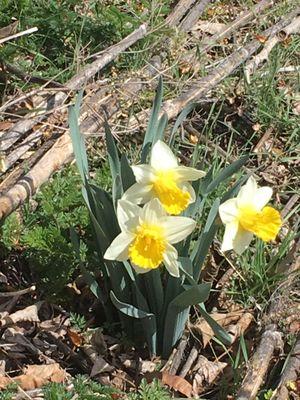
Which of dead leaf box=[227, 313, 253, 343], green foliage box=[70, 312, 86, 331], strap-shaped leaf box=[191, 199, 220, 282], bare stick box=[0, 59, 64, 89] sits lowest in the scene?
dead leaf box=[227, 313, 253, 343]

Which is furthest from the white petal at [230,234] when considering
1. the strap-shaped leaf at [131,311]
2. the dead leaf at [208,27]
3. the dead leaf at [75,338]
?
the dead leaf at [208,27]

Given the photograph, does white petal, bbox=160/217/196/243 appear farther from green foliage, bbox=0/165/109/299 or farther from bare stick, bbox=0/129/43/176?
bare stick, bbox=0/129/43/176

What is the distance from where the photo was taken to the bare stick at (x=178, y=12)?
150 inches

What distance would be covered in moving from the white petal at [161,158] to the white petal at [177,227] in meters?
0.14

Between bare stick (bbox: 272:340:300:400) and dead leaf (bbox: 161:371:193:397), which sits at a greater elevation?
dead leaf (bbox: 161:371:193:397)

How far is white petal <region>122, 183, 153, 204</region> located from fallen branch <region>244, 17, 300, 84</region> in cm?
174

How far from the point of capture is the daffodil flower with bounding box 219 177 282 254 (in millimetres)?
1909

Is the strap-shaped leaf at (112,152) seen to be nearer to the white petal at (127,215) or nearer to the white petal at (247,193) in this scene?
the white petal at (127,215)

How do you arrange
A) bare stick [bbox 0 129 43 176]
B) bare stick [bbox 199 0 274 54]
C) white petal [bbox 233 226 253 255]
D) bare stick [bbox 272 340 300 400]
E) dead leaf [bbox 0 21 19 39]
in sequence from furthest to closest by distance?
bare stick [bbox 199 0 274 54]
dead leaf [bbox 0 21 19 39]
bare stick [bbox 0 129 43 176]
bare stick [bbox 272 340 300 400]
white petal [bbox 233 226 253 255]

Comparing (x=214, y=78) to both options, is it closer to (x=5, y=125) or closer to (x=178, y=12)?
(x=178, y=12)

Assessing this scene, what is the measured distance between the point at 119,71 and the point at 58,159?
0.87 meters

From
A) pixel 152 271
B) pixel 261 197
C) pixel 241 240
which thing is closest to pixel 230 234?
pixel 241 240

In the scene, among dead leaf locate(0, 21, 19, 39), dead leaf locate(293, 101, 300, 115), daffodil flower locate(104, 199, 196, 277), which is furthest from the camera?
dead leaf locate(293, 101, 300, 115)

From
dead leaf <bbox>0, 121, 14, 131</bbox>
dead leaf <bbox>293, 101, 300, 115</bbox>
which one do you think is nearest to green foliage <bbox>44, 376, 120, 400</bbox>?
dead leaf <bbox>0, 121, 14, 131</bbox>
